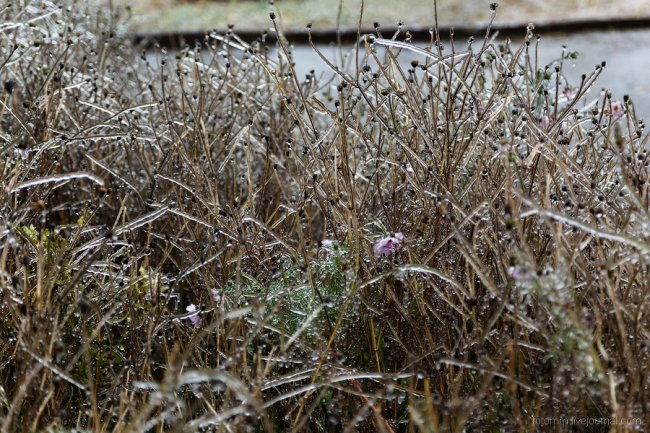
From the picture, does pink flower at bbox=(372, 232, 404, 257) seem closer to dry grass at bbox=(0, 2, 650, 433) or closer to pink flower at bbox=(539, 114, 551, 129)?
dry grass at bbox=(0, 2, 650, 433)

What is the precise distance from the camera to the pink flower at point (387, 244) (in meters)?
2.73

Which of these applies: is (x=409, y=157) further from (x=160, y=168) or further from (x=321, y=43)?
(x=321, y=43)

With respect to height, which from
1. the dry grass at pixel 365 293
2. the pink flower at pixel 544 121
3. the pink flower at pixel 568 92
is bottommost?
the dry grass at pixel 365 293

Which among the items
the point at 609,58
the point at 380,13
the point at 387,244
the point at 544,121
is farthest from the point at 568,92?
the point at 380,13

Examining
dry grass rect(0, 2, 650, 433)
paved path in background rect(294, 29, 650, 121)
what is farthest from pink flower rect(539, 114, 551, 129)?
paved path in background rect(294, 29, 650, 121)

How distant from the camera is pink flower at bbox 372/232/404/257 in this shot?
108 inches

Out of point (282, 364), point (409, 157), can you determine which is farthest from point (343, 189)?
point (282, 364)

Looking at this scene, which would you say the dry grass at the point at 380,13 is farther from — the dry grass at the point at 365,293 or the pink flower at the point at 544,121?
the dry grass at the point at 365,293

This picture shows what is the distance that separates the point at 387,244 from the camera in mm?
2748

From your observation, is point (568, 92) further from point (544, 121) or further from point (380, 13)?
point (380, 13)

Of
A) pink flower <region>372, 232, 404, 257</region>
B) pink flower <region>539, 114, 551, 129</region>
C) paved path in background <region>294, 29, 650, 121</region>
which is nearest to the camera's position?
pink flower <region>372, 232, 404, 257</region>

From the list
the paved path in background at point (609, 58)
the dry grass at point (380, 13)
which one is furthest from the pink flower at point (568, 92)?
the dry grass at point (380, 13)

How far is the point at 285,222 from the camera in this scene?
11.2 feet

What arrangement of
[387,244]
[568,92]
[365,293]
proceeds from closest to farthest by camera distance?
[387,244] → [365,293] → [568,92]
